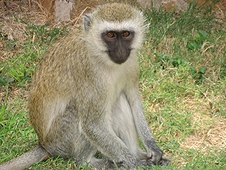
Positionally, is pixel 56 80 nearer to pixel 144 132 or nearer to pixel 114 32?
pixel 114 32

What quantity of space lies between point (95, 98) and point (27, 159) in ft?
3.45

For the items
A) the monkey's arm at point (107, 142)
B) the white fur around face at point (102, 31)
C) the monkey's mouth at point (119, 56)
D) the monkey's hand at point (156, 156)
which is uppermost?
the white fur around face at point (102, 31)

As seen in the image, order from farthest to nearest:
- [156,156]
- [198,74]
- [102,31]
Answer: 1. [198,74]
2. [156,156]
3. [102,31]

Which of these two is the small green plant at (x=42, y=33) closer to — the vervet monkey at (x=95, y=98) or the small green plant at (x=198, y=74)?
the small green plant at (x=198, y=74)

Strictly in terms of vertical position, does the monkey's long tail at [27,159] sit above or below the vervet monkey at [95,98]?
below

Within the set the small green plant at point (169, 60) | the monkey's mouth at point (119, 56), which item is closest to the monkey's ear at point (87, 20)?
the monkey's mouth at point (119, 56)

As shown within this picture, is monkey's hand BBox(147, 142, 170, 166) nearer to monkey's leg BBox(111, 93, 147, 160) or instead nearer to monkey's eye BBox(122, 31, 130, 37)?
monkey's leg BBox(111, 93, 147, 160)

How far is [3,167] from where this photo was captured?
513 cm

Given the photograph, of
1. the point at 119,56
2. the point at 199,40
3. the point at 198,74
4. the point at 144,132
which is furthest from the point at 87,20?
the point at 199,40

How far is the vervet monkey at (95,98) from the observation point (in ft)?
16.5

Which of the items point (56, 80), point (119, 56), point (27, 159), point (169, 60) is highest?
point (119, 56)

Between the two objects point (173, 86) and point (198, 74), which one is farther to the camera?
point (198, 74)

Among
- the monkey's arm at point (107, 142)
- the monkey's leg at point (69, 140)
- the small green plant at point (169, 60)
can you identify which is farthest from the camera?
the small green plant at point (169, 60)

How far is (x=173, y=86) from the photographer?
22.9ft
